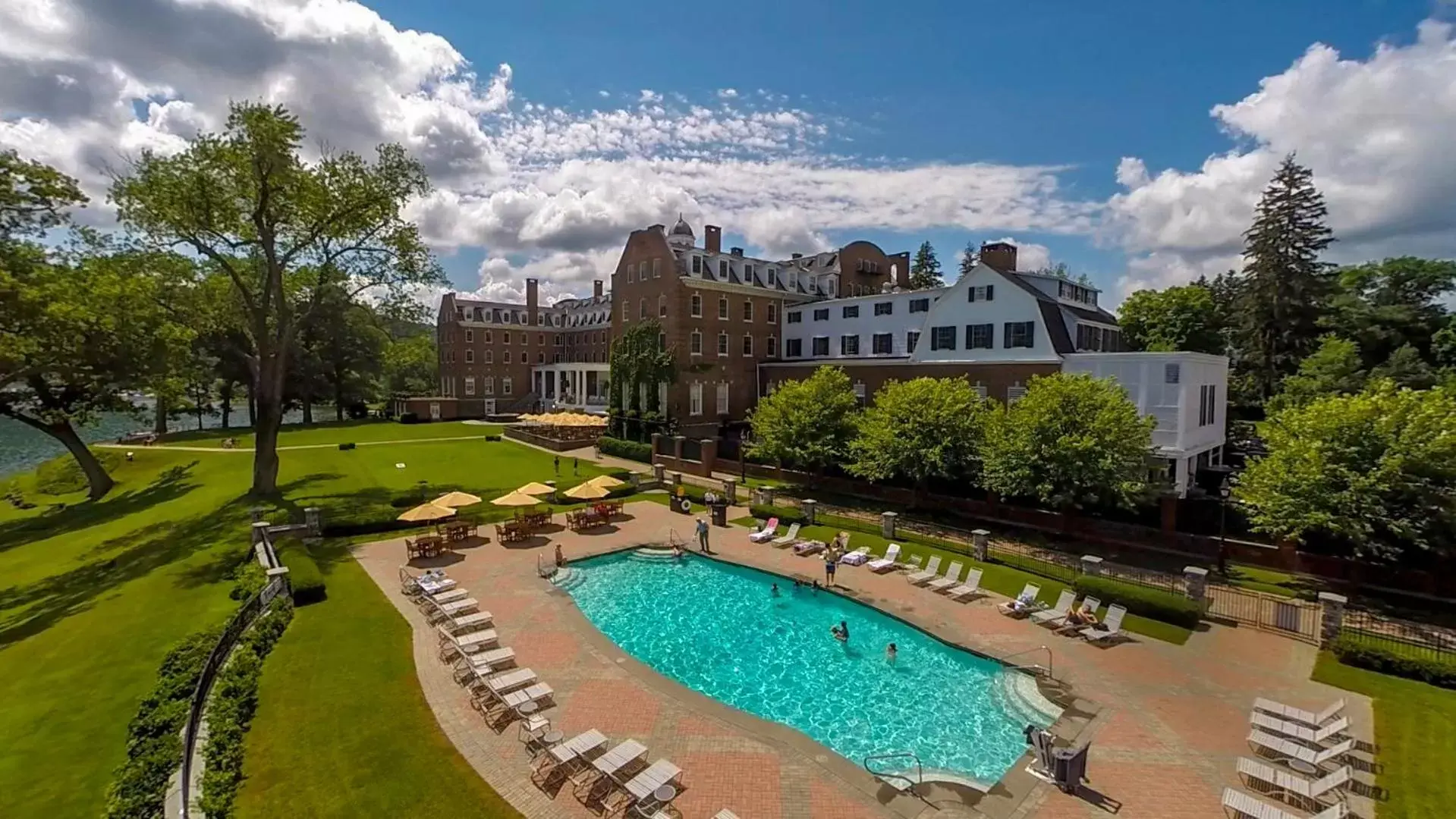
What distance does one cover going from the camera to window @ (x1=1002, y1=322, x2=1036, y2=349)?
35.9m

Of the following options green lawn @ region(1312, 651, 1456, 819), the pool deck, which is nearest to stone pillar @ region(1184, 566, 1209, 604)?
the pool deck

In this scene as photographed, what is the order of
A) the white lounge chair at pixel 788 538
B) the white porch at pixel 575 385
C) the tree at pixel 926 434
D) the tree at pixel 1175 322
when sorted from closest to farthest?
the white lounge chair at pixel 788 538, the tree at pixel 926 434, the tree at pixel 1175 322, the white porch at pixel 575 385

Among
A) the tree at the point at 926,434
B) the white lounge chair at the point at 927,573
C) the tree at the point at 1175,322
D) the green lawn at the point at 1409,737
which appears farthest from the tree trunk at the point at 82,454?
the tree at the point at 1175,322

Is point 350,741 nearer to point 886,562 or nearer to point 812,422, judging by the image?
point 886,562

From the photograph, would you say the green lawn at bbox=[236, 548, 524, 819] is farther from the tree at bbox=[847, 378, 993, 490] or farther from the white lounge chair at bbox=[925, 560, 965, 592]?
the tree at bbox=[847, 378, 993, 490]

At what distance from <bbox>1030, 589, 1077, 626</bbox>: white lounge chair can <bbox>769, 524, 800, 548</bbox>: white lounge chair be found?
10.8 m

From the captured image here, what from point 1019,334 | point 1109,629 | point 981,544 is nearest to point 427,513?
point 981,544

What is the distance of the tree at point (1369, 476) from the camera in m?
19.0

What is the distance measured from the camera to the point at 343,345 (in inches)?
2781

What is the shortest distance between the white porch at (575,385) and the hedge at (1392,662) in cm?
5035

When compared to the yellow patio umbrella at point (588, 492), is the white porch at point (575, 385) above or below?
above

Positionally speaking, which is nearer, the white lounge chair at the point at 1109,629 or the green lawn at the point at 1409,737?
the green lawn at the point at 1409,737

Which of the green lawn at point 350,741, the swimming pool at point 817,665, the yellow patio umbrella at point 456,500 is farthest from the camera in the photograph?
the yellow patio umbrella at point 456,500

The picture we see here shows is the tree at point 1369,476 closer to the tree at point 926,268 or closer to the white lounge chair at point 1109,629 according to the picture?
the white lounge chair at point 1109,629
